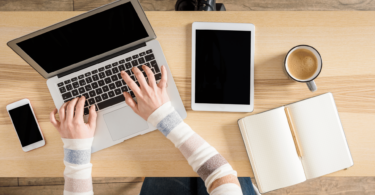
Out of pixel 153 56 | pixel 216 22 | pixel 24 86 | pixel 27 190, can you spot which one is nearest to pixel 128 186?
pixel 27 190

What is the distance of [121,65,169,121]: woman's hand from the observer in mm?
652

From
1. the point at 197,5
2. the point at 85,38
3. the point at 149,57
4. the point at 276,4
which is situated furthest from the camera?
the point at 276,4

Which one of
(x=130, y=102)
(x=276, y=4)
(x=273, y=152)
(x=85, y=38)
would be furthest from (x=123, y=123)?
(x=276, y=4)

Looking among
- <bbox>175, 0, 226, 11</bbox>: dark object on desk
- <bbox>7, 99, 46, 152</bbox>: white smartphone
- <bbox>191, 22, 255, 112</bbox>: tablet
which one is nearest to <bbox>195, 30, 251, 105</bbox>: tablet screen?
<bbox>191, 22, 255, 112</bbox>: tablet

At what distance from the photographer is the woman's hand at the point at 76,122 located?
66 centimetres

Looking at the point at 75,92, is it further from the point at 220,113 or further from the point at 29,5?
the point at 29,5

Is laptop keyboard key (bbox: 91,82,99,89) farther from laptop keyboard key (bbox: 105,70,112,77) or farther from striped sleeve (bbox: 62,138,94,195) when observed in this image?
striped sleeve (bbox: 62,138,94,195)

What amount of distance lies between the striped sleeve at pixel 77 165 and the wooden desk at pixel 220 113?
0.04 m

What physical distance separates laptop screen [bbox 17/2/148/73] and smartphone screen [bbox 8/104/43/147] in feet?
0.59

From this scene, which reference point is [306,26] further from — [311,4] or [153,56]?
[311,4]

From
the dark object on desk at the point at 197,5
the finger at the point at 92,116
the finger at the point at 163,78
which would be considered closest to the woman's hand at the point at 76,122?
the finger at the point at 92,116

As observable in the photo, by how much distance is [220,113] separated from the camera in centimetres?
70

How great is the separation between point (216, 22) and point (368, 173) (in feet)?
2.34

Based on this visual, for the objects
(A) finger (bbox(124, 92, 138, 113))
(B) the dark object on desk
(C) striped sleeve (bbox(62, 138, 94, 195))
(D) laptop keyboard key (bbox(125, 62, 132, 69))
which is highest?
(B) the dark object on desk
